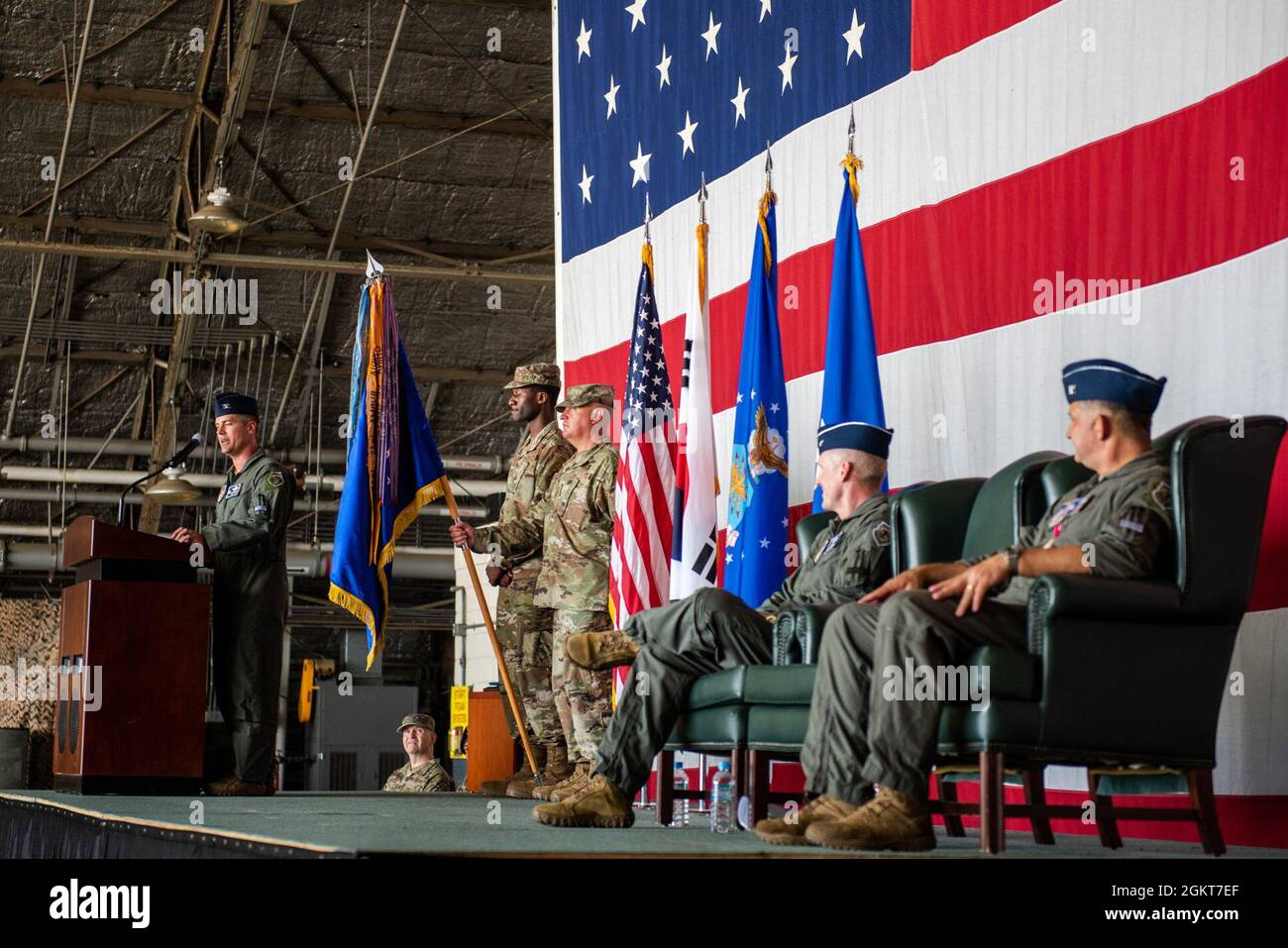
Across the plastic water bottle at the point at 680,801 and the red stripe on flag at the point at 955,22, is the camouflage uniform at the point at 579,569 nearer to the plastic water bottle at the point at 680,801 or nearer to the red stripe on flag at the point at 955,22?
the plastic water bottle at the point at 680,801

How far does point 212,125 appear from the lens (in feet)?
40.9

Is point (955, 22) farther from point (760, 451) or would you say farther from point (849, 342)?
point (760, 451)

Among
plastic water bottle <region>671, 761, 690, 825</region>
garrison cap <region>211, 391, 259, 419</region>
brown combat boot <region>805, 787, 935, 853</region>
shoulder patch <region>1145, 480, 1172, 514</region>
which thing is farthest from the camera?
garrison cap <region>211, 391, 259, 419</region>

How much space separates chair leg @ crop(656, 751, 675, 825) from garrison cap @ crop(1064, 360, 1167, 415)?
1626mm

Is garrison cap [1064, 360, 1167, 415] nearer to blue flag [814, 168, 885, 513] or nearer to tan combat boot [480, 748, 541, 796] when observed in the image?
blue flag [814, 168, 885, 513]

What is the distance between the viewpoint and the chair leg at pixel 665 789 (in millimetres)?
4449

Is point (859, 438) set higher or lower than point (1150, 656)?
higher

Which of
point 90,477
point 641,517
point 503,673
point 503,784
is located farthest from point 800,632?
point 90,477

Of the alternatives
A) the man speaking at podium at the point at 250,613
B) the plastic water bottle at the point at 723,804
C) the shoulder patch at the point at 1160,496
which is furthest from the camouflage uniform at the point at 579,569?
the shoulder patch at the point at 1160,496

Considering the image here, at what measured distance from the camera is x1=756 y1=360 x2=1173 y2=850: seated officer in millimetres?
3090

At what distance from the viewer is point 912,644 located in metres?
3.10

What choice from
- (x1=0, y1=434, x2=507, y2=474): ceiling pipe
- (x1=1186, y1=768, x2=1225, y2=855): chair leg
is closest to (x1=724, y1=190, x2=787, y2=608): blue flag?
(x1=1186, y1=768, x2=1225, y2=855): chair leg

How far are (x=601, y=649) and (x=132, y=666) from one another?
2.10 metres
